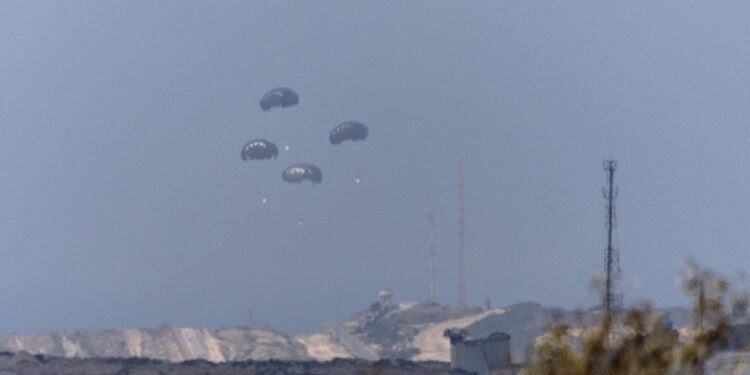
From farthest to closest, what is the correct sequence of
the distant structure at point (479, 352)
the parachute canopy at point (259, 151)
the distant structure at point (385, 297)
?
the distant structure at point (385, 297), the parachute canopy at point (259, 151), the distant structure at point (479, 352)

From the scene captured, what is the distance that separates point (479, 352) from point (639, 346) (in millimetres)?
55409

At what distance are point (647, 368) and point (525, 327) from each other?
11859cm

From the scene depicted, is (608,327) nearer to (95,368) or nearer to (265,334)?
(95,368)

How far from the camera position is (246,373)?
79.8 meters

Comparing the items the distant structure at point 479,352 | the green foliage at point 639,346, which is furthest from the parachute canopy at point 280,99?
the green foliage at point 639,346

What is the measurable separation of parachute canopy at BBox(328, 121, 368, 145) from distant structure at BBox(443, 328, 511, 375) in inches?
1291

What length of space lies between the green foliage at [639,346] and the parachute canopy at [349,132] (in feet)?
296

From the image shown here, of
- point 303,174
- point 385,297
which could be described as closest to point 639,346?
point 303,174

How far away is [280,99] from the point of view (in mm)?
107312

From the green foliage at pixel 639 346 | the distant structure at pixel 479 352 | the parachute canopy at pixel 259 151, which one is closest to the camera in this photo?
the green foliage at pixel 639 346

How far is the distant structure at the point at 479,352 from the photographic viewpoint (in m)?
68.9

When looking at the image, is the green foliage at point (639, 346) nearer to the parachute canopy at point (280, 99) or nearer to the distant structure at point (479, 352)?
the distant structure at point (479, 352)

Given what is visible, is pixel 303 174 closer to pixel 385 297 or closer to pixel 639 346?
pixel 385 297

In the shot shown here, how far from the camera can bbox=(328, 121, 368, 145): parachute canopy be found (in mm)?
107250
